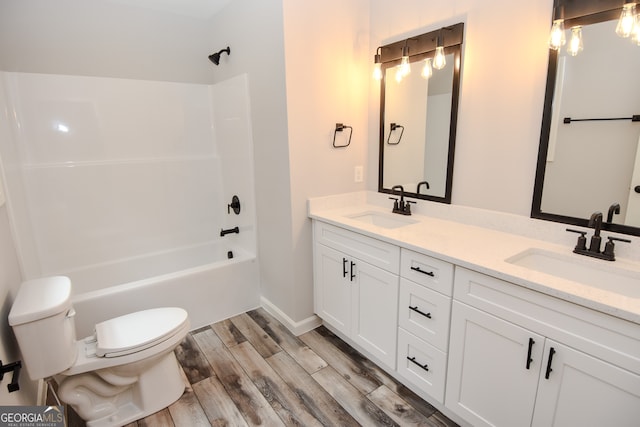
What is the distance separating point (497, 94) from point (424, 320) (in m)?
A: 1.24

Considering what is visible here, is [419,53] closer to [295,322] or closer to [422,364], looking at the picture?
[422,364]

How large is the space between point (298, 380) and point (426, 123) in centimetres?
176

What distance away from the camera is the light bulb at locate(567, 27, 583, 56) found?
4.75ft

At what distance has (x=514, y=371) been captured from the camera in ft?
4.25

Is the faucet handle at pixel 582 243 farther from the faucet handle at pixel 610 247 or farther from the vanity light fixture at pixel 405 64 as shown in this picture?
the vanity light fixture at pixel 405 64

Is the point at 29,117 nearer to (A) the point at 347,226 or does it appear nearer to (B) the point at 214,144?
(B) the point at 214,144

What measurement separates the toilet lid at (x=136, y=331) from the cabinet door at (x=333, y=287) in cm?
91

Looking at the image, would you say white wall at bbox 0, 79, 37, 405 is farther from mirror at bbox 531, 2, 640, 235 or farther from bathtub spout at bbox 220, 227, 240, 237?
mirror at bbox 531, 2, 640, 235

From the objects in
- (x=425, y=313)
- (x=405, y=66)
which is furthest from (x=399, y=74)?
(x=425, y=313)

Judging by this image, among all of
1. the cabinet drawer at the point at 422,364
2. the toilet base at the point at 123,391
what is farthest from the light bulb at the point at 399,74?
the toilet base at the point at 123,391

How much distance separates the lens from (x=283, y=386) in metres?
1.89

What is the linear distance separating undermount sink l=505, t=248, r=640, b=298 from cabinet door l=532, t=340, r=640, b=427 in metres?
0.41

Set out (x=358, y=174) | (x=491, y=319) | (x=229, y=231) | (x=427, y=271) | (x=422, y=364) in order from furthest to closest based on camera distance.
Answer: (x=229, y=231), (x=358, y=174), (x=422, y=364), (x=427, y=271), (x=491, y=319)

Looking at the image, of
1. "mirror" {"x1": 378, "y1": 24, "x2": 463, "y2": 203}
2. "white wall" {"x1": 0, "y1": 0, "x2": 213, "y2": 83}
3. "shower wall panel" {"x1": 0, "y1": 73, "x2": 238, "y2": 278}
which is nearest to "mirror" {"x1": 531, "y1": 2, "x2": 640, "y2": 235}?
"mirror" {"x1": 378, "y1": 24, "x2": 463, "y2": 203}
